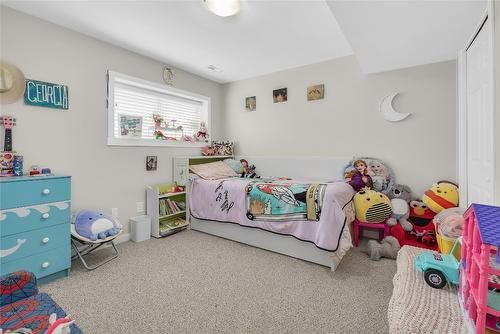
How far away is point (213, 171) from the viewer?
346 centimetres

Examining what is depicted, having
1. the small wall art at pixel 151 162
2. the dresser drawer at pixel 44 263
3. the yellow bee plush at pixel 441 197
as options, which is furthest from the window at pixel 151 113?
the yellow bee plush at pixel 441 197

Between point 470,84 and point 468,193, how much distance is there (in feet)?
3.23

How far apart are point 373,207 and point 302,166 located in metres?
1.16

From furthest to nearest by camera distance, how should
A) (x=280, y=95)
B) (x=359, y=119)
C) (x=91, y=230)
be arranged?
1. (x=280, y=95)
2. (x=359, y=119)
3. (x=91, y=230)

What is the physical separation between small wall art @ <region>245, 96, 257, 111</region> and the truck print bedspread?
159 cm

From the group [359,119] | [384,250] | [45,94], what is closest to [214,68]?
[45,94]

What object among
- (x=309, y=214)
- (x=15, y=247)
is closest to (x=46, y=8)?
(x=15, y=247)

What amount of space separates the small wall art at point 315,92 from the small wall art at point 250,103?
3.12 feet

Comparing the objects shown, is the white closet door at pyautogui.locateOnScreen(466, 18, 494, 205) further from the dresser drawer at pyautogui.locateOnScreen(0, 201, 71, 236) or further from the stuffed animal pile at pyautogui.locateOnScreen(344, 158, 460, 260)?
the dresser drawer at pyautogui.locateOnScreen(0, 201, 71, 236)

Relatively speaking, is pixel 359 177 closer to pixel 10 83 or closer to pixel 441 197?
pixel 441 197

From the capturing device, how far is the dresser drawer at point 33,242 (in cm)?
171

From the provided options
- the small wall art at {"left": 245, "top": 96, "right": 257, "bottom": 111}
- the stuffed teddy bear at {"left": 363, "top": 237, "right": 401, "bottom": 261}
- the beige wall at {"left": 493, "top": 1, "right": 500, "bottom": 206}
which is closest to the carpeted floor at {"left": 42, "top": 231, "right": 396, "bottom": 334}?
the stuffed teddy bear at {"left": 363, "top": 237, "right": 401, "bottom": 261}

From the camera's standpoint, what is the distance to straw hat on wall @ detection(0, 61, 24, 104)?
1.97 m

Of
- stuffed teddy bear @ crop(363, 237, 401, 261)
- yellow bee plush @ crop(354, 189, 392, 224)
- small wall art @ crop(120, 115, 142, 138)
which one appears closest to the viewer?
stuffed teddy bear @ crop(363, 237, 401, 261)
